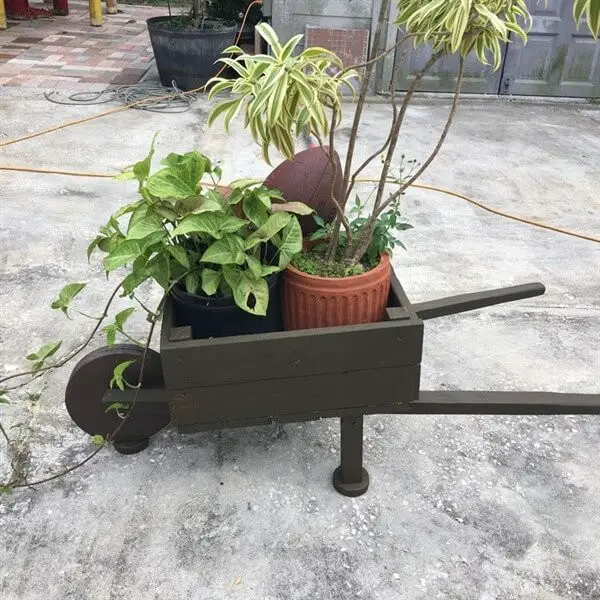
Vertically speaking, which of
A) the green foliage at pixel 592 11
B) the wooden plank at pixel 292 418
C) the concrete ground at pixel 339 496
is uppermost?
the green foliage at pixel 592 11

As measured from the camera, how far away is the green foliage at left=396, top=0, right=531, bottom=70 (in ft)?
4.58

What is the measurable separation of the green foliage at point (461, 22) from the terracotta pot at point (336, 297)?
54cm

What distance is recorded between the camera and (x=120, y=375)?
157 cm

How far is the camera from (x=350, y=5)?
17.5 ft

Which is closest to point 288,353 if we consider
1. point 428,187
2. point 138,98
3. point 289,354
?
point 289,354

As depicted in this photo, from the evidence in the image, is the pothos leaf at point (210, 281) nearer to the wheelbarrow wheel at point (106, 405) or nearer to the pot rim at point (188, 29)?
the wheelbarrow wheel at point (106, 405)

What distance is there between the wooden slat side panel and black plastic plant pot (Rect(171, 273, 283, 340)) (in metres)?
0.11

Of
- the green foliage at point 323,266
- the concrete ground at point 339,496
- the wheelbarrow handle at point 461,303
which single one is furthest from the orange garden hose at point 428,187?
the green foliage at point 323,266

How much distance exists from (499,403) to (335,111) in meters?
0.79

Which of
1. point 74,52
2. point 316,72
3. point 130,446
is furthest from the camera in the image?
point 74,52

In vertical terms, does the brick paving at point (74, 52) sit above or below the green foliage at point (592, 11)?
below

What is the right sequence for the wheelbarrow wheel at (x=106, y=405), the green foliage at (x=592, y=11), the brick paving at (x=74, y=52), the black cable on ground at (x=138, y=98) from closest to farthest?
the green foliage at (x=592, y=11)
the wheelbarrow wheel at (x=106, y=405)
the black cable on ground at (x=138, y=98)
the brick paving at (x=74, y=52)

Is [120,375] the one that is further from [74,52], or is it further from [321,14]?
[74,52]

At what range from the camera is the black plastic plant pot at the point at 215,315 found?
1571 millimetres
